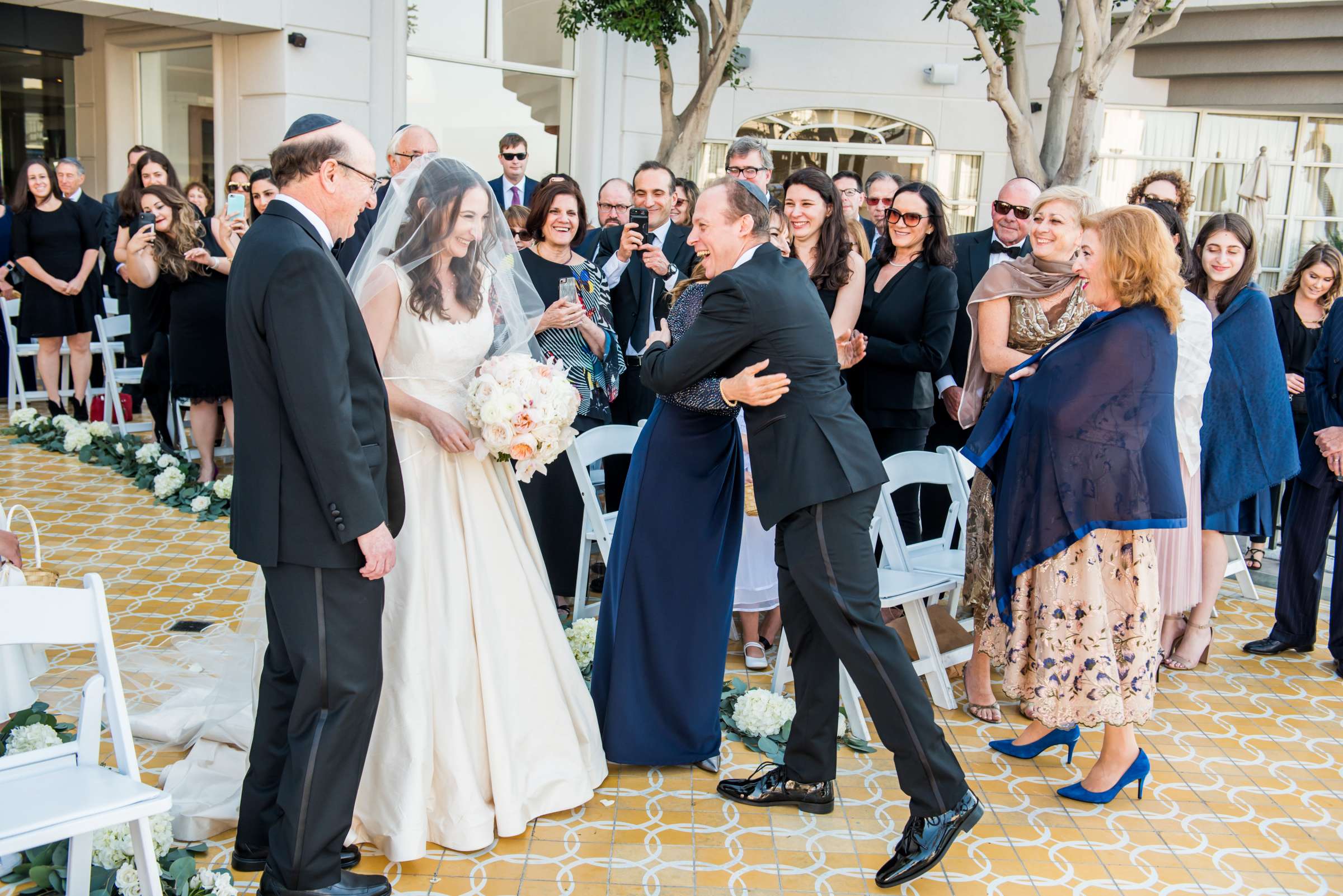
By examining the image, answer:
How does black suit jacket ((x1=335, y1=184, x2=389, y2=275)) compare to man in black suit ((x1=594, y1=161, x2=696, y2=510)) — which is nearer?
black suit jacket ((x1=335, y1=184, x2=389, y2=275))

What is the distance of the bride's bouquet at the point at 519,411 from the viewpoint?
3.37 m

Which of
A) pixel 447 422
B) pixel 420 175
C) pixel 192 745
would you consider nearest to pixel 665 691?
pixel 447 422

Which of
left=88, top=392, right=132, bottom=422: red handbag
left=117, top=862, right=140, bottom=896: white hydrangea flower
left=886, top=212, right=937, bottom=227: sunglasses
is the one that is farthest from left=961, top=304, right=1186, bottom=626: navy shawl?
left=88, top=392, right=132, bottom=422: red handbag

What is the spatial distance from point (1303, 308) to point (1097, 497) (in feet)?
10.8

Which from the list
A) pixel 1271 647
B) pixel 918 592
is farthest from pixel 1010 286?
pixel 1271 647

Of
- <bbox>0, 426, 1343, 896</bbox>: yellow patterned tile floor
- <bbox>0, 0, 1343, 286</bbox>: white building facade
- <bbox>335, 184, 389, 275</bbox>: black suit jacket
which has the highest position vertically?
<bbox>0, 0, 1343, 286</bbox>: white building facade

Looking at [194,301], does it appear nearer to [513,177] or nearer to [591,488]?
[513,177]

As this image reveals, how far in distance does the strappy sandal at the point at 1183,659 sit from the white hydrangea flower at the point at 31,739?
4571mm

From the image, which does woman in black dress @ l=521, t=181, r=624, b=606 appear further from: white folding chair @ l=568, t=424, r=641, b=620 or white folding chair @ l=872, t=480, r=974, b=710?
white folding chair @ l=872, t=480, r=974, b=710

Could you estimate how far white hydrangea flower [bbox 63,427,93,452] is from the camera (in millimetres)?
8102

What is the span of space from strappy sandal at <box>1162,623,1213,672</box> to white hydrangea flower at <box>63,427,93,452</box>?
7231mm

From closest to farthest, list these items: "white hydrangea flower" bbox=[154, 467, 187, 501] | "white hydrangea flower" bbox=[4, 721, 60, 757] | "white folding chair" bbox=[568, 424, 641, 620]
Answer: "white hydrangea flower" bbox=[4, 721, 60, 757] → "white folding chair" bbox=[568, 424, 641, 620] → "white hydrangea flower" bbox=[154, 467, 187, 501]

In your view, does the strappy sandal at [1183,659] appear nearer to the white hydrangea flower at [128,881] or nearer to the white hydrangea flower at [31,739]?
the white hydrangea flower at [128,881]

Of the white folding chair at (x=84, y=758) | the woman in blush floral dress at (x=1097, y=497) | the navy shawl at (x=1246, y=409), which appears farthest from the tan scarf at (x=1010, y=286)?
the white folding chair at (x=84, y=758)
